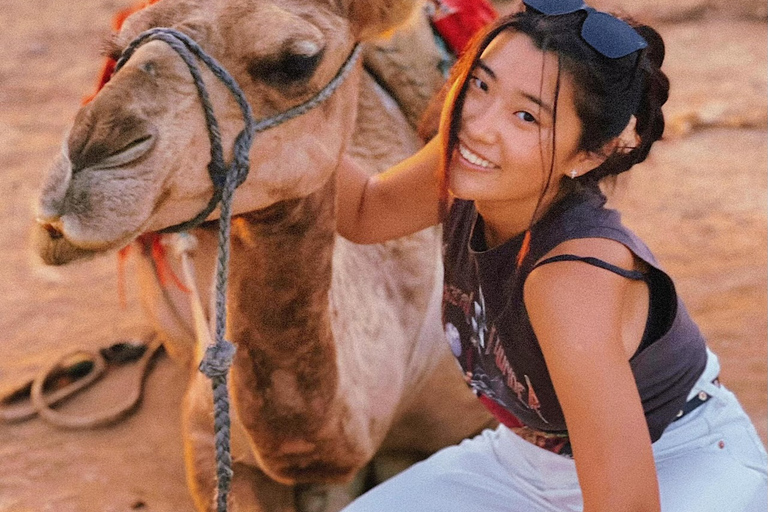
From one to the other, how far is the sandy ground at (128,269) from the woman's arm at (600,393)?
0.54 metres

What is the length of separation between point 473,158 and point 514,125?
0.37ft

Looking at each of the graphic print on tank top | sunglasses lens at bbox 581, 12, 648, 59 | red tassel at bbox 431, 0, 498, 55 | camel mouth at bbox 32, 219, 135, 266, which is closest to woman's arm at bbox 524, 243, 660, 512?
the graphic print on tank top

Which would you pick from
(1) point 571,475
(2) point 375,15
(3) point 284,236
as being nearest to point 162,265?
(3) point 284,236

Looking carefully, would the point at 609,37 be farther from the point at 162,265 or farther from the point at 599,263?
the point at 162,265

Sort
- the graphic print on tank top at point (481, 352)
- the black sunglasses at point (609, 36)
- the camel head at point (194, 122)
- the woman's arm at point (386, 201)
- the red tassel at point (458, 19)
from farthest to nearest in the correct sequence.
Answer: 1. the red tassel at point (458, 19)
2. the woman's arm at point (386, 201)
3. the graphic print on tank top at point (481, 352)
4. the black sunglasses at point (609, 36)
5. the camel head at point (194, 122)

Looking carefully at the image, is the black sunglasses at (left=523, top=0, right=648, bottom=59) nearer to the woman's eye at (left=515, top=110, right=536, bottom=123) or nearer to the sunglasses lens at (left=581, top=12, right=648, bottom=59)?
the sunglasses lens at (left=581, top=12, right=648, bottom=59)

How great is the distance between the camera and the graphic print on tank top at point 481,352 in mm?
1673

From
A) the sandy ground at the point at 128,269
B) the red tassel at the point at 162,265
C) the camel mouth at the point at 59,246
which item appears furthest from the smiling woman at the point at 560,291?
the red tassel at the point at 162,265

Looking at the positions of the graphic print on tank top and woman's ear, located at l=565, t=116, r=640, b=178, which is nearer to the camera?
woman's ear, located at l=565, t=116, r=640, b=178

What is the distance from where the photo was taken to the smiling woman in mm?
1396

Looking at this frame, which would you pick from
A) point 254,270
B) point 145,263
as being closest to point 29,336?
point 145,263

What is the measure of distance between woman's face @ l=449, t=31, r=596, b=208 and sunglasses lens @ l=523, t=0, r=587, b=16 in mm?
55

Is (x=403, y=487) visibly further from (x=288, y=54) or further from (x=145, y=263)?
(x=145, y=263)

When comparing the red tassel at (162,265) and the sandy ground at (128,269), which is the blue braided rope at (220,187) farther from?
the red tassel at (162,265)
